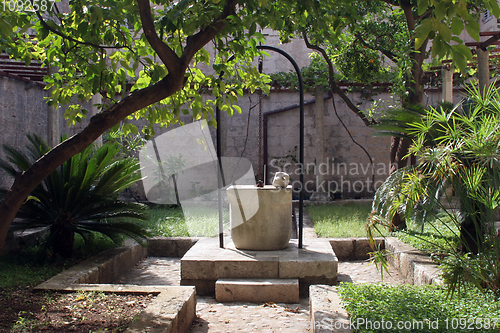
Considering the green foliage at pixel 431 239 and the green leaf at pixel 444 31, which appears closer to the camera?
the green leaf at pixel 444 31

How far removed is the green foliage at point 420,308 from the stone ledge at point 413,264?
0.38m

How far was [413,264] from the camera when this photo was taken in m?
4.18

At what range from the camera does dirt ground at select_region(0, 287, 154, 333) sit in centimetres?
259

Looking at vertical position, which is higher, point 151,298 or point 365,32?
point 365,32

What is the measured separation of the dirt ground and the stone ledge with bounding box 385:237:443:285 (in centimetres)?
228

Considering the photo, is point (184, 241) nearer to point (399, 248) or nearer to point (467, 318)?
point (399, 248)

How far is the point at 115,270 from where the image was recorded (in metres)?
4.54

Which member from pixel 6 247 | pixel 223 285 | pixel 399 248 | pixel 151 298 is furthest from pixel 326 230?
pixel 6 247

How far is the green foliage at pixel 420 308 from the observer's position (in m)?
2.42

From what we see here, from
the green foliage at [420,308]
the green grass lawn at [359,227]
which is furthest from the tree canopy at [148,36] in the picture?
the green grass lawn at [359,227]

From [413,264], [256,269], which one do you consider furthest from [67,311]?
[413,264]

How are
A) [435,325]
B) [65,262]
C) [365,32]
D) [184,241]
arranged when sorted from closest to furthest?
[435,325] → [65,262] → [184,241] → [365,32]

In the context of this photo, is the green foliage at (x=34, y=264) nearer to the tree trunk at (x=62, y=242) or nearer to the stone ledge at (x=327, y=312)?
the tree trunk at (x=62, y=242)

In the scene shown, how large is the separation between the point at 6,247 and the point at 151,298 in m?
2.56
